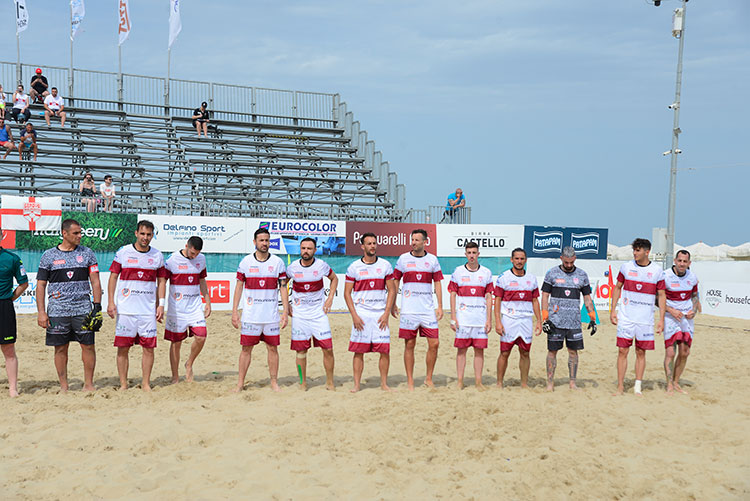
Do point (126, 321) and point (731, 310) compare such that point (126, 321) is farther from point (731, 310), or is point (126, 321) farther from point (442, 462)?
point (731, 310)

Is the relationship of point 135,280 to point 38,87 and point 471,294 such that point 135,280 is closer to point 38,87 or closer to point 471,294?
point 471,294

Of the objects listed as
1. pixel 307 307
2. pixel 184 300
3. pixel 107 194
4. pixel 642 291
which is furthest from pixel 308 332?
pixel 107 194

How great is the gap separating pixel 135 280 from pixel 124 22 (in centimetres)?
2100

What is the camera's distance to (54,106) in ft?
69.6

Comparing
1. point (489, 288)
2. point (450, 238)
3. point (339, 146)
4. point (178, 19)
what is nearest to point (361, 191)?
point (339, 146)

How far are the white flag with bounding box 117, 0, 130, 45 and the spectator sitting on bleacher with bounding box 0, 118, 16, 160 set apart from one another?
7.16m

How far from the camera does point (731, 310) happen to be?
736 inches

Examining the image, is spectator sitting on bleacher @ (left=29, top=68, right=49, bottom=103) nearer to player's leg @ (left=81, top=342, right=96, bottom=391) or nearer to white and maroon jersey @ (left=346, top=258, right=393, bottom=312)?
player's leg @ (left=81, top=342, right=96, bottom=391)

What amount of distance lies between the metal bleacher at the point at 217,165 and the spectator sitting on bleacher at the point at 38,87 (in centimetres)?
45

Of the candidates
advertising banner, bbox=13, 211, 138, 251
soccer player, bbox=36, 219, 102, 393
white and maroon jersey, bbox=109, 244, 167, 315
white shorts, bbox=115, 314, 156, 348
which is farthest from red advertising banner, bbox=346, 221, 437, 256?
soccer player, bbox=36, 219, 102, 393

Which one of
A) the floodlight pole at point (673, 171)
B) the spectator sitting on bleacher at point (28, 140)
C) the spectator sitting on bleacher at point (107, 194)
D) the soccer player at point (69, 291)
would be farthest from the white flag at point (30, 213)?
the floodlight pole at point (673, 171)

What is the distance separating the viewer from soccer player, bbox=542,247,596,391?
800cm

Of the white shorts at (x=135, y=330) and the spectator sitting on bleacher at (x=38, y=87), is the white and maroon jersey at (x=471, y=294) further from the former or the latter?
the spectator sitting on bleacher at (x=38, y=87)

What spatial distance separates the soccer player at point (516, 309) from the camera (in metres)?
7.93
